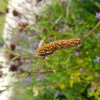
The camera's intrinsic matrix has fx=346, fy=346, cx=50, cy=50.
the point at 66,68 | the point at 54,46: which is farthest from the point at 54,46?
the point at 66,68

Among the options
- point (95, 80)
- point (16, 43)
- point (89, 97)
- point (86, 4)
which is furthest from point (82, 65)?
point (86, 4)

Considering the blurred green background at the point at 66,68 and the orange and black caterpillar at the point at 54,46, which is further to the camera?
the blurred green background at the point at 66,68

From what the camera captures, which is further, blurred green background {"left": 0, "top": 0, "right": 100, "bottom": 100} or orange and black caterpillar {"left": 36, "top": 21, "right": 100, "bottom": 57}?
blurred green background {"left": 0, "top": 0, "right": 100, "bottom": 100}

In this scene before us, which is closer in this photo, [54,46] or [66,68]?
[54,46]

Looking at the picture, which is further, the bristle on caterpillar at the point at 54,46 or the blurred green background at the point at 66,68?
the blurred green background at the point at 66,68

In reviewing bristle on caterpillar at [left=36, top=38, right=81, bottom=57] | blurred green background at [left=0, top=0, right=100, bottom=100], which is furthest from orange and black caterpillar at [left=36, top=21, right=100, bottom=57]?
blurred green background at [left=0, top=0, right=100, bottom=100]

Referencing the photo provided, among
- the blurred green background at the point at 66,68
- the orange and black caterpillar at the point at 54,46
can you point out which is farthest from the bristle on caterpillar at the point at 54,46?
the blurred green background at the point at 66,68

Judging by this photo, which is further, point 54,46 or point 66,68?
point 66,68

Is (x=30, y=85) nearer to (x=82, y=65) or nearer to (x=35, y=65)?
(x=35, y=65)

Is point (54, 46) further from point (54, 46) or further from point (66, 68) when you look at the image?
point (66, 68)

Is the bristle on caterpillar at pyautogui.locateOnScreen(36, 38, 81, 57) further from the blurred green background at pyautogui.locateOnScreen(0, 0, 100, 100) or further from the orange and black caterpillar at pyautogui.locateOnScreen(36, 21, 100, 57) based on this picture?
the blurred green background at pyautogui.locateOnScreen(0, 0, 100, 100)

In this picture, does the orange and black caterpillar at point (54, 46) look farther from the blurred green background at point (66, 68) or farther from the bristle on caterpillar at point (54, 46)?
the blurred green background at point (66, 68)
